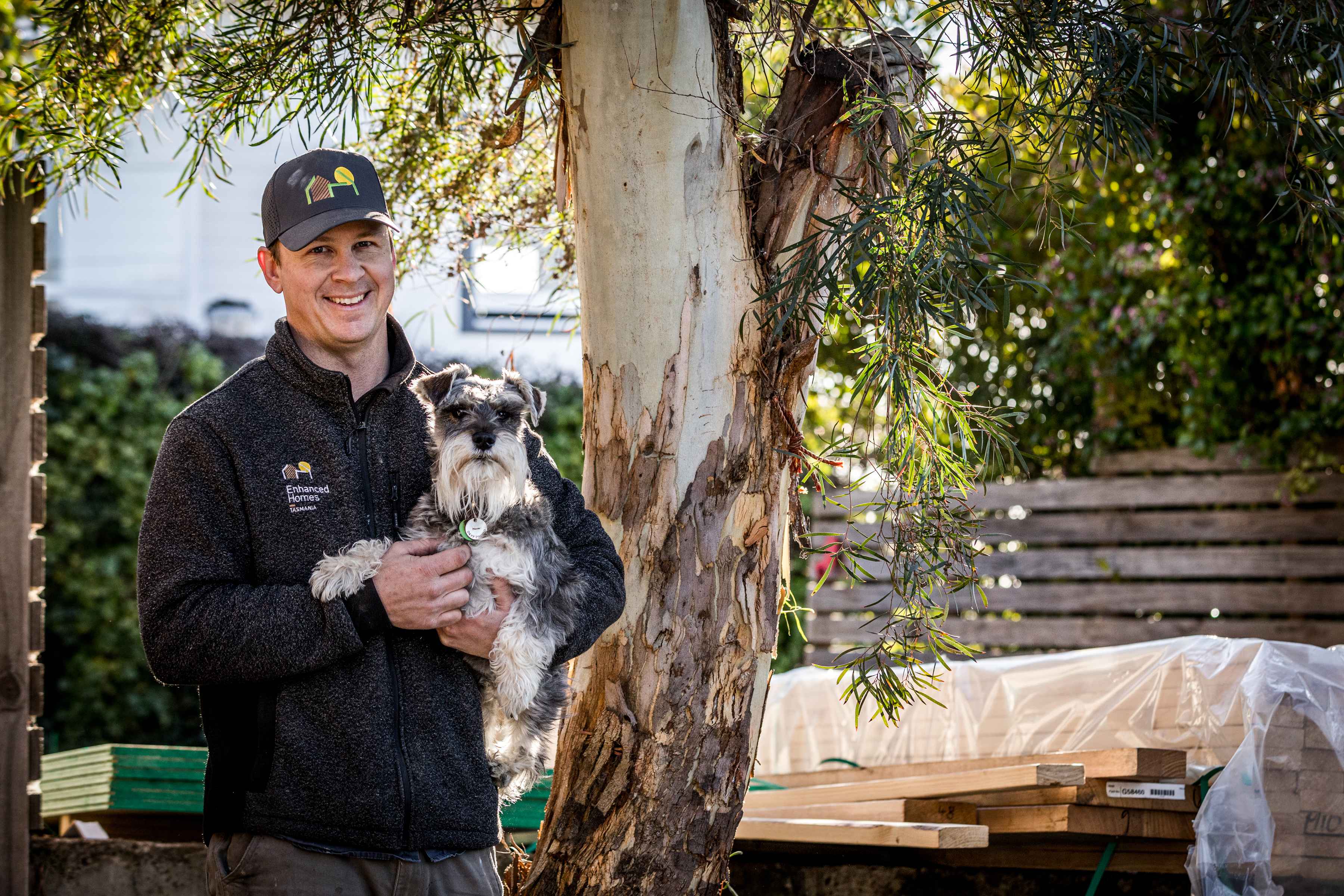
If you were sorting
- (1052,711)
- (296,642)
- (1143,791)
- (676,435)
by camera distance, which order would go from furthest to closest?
(1052,711), (1143,791), (676,435), (296,642)

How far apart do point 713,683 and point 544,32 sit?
179 centimetres

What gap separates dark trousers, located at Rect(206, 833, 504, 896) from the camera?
7.91ft

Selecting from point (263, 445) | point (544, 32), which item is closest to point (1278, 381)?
point (544, 32)

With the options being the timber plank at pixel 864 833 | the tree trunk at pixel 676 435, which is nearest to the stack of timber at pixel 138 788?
the timber plank at pixel 864 833

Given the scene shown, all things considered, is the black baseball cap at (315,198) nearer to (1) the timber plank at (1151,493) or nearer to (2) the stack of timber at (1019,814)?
(2) the stack of timber at (1019,814)

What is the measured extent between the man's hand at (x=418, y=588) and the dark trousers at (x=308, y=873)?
49 centimetres

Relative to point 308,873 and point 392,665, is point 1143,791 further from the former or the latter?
point 308,873

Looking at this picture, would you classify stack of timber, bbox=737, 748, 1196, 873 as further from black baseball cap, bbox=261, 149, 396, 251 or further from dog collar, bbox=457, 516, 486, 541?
black baseball cap, bbox=261, 149, 396, 251

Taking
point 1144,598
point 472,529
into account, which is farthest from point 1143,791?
point 1144,598

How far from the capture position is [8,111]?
3625 millimetres

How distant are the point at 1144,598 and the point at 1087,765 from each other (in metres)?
4.26

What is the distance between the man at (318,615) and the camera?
2410 mm

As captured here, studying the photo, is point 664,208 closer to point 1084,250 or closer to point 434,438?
point 434,438

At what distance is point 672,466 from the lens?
10.1ft
